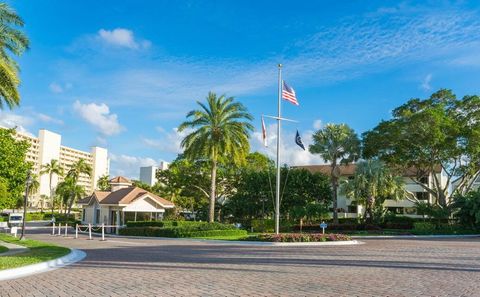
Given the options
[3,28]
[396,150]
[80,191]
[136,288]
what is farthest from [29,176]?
[80,191]

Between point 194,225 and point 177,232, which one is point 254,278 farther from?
point 194,225

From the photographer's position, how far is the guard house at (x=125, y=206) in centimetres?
4706

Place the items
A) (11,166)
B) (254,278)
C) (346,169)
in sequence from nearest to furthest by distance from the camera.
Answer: (254,278), (11,166), (346,169)

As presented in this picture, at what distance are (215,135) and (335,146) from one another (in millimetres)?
17783

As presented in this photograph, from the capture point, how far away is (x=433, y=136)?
44.0 metres

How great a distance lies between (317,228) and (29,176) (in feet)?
93.6

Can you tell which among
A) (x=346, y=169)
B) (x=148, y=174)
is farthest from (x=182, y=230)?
(x=148, y=174)

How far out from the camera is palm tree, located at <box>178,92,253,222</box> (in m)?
39.2

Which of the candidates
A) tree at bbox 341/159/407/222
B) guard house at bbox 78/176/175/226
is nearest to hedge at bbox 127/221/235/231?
guard house at bbox 78/176/175/226

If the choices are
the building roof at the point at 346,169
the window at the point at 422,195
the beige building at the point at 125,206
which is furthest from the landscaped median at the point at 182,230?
the window at the point at 422,195

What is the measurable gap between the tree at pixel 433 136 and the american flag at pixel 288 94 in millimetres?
21937

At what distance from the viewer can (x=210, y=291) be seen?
386 inches

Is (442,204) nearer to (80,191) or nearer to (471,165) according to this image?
(471,165)

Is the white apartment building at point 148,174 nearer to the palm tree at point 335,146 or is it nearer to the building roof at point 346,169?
the building roof at point 346,169
